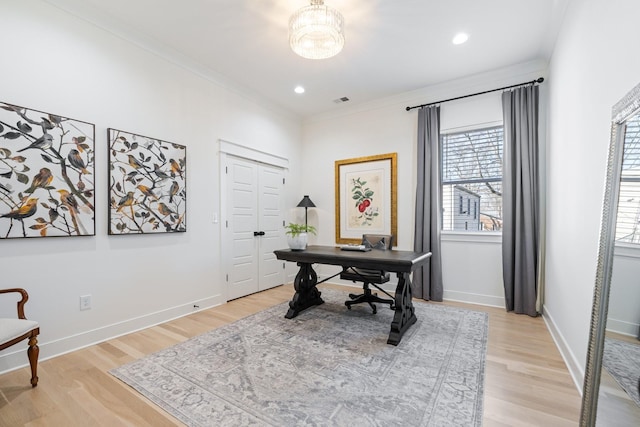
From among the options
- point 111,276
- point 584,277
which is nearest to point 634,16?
point 584,277

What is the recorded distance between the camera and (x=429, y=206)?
3.87 m

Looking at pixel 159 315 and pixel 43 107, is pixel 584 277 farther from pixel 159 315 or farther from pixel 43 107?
pixel 43 107

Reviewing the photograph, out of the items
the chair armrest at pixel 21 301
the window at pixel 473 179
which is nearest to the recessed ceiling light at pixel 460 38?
the window at pixel 473 179

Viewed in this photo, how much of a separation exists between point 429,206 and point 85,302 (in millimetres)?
3906

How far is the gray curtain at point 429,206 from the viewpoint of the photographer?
12.6ft

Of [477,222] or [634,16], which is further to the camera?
[477,222]

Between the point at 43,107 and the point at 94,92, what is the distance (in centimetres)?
42

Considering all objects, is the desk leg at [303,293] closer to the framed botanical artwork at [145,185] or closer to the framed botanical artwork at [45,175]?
the framed botanical artwork at [145,185]

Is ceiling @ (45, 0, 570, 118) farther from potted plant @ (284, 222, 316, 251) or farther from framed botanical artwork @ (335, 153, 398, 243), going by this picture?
potted plant @ (284, 222, 316, 251)

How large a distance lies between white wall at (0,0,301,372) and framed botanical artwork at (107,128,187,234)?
0.08 m

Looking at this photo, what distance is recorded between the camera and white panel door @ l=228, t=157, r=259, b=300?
390 cm

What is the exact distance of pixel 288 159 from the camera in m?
4.92

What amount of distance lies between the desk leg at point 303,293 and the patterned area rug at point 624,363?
100 inches

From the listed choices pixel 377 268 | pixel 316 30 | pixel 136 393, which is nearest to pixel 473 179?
pixel 377 268
